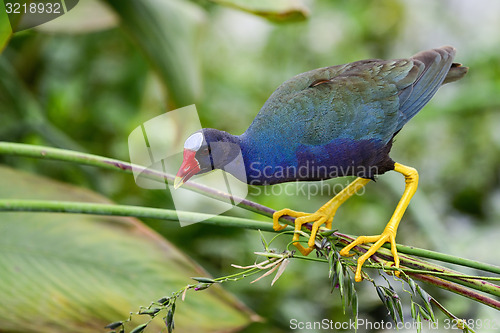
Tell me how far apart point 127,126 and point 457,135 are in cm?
194

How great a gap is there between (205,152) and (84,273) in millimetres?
538

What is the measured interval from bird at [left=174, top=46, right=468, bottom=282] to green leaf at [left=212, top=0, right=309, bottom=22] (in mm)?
304

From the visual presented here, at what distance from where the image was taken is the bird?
1109 millimetres

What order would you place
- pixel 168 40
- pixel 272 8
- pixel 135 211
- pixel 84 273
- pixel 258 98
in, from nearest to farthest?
pixel 135 211
pixel 84 273
pixel 272 8
pixel 168 40
pixel 258 98

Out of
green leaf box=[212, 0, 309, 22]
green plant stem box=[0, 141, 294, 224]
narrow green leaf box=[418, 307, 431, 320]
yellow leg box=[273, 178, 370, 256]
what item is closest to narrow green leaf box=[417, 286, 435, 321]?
narrow green leaf box=[418, 307, 431, 320]

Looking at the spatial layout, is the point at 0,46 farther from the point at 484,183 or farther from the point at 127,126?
the point at 484,183

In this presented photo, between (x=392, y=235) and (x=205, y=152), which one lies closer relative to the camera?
(x=205, y=152)

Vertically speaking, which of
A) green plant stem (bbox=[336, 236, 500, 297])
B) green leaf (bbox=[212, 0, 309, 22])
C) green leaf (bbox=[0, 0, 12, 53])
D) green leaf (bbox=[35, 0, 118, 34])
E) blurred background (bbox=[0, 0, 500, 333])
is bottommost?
blurred background (bbox=[0, 0, 500, 333])

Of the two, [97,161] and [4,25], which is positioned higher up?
[4,25]

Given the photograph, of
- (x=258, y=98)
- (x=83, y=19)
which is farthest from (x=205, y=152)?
(x=258, y=98)

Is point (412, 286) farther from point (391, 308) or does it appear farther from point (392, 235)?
point (392, 235)

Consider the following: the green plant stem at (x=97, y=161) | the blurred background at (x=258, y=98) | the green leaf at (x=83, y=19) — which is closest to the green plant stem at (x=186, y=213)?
the green plant stem at (x=97, y=161)

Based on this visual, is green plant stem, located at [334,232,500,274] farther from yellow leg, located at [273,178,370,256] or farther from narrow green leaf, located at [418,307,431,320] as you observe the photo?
yellow leg, located at [273,178,370,256]

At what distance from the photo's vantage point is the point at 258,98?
295cm
